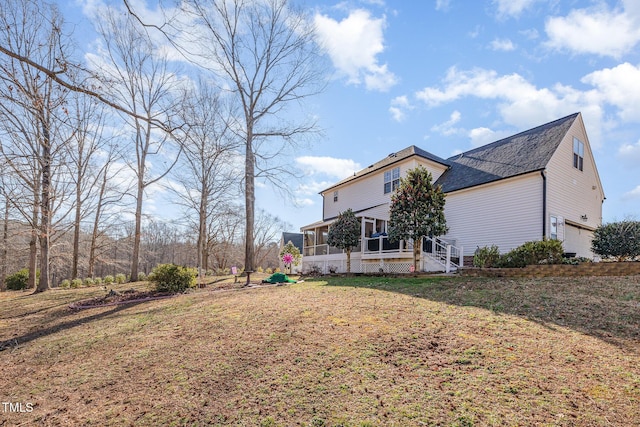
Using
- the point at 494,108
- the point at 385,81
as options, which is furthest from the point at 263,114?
the point at 494,108

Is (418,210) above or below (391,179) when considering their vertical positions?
below

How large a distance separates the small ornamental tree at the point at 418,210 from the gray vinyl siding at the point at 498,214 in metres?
3.45

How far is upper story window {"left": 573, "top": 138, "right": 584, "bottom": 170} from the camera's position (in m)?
15.0

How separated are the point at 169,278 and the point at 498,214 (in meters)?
13.0

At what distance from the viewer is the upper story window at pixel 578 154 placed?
15036 mm

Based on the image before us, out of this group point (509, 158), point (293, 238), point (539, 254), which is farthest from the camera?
point (293, 238)

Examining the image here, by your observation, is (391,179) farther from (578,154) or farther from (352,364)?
(352,364)

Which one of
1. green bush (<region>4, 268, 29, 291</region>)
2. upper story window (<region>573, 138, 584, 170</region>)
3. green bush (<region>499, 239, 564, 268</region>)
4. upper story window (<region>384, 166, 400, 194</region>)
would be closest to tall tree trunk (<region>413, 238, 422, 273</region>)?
green bush (<region>499, 239, 564, 268</region>)

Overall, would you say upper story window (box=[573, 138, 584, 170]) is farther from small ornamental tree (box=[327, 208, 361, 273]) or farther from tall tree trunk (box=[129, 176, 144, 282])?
tall tree trunk (box=[129, 176, 144, 282])

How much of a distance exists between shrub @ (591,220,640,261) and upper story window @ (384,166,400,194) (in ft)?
29.1

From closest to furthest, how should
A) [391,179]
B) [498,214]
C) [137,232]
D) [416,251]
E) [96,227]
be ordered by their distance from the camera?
1. [416,251]
2. [498,214]
3. [137,232]
4. [391,179]
5. [96,227]

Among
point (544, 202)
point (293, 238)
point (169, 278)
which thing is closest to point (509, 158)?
point (544, 202)

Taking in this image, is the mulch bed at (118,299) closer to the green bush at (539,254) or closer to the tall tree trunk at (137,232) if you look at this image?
the tall tree trunk at (137,232)

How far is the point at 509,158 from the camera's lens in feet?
49.6
